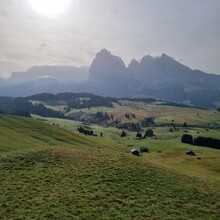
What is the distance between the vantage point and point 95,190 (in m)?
39.1

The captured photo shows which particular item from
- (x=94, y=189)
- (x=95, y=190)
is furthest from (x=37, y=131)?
(x=95, y=190)

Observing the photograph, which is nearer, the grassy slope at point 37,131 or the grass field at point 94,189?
the grass field at point 94,189

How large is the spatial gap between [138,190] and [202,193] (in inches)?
381

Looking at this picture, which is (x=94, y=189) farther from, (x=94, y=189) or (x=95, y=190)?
(x=95, y=190)

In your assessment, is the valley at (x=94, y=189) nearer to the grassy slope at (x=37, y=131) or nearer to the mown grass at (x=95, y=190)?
the mown grass at (x=95, y=190)

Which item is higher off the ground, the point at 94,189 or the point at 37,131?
the point at 94,189

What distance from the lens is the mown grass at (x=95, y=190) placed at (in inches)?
1318

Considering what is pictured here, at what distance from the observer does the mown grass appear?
1318 inches

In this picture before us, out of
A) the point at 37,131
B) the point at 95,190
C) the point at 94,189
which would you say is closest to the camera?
the point at 95,190

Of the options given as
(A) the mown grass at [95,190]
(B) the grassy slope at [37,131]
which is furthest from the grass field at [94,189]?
(B) the grassy slope at [37,131]

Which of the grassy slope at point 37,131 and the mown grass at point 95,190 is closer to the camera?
the mown grass at point 95,190

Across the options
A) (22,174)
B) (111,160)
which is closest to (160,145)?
(111,160)

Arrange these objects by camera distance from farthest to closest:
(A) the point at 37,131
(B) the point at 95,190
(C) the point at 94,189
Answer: (A) the point at 37,131 → (C) the point at 94,189 → (B) the point at 95,190

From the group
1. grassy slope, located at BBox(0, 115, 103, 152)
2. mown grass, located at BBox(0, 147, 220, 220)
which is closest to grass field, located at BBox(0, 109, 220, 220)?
mown grass, located at BBox(0, 147, 220, 220)
